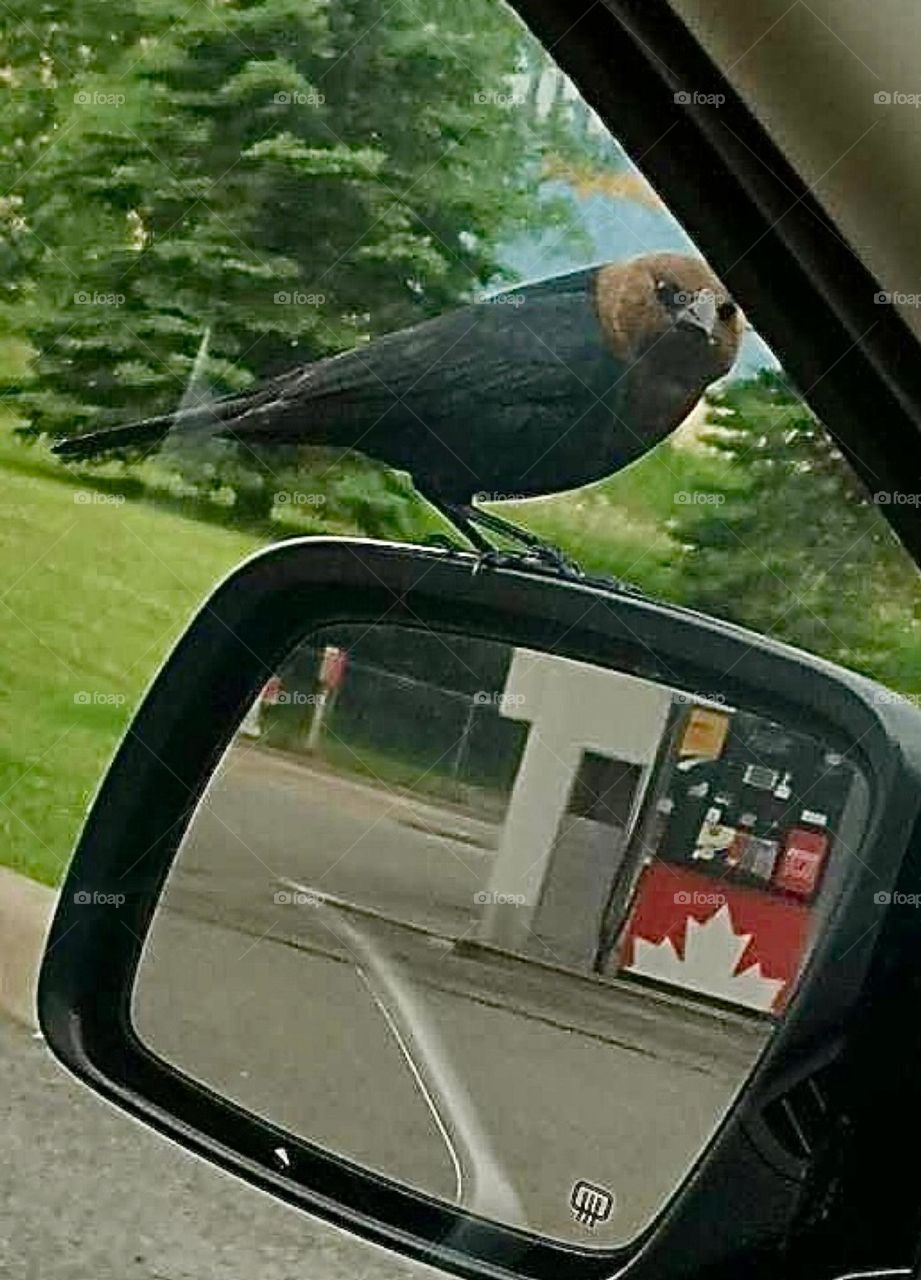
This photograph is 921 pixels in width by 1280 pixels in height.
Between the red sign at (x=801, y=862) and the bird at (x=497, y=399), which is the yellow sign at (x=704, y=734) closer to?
the red sign at (x=801, y=862)

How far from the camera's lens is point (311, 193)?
4.83 feet

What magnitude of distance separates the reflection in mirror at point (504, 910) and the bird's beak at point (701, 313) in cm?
27

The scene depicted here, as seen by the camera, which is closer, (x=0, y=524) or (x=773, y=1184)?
(x=773, y=1184)

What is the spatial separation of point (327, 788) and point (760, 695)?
344 mm

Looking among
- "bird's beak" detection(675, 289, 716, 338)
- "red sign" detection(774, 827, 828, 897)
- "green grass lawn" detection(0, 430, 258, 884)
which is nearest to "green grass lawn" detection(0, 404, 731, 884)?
"green grass lawn" detection(0, 430, 258, 884)

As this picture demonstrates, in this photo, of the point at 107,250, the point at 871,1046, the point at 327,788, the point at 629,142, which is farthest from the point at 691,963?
the point at 107,250

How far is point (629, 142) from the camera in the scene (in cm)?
139

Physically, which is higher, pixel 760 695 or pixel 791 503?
pixel 791 503

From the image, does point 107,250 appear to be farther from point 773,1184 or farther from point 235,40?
point 773,1184

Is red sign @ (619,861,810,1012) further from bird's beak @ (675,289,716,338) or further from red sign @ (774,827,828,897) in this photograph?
bird's beak @ (675,289,716,338)

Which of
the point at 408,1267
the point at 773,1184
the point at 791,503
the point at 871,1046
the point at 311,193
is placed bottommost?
the point at 408,1267

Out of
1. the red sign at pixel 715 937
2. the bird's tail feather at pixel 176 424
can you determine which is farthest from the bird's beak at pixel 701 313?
the red sign at pixel 715 937

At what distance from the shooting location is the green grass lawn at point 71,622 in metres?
1.50


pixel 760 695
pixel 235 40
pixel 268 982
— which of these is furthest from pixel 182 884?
pixel 235 40
